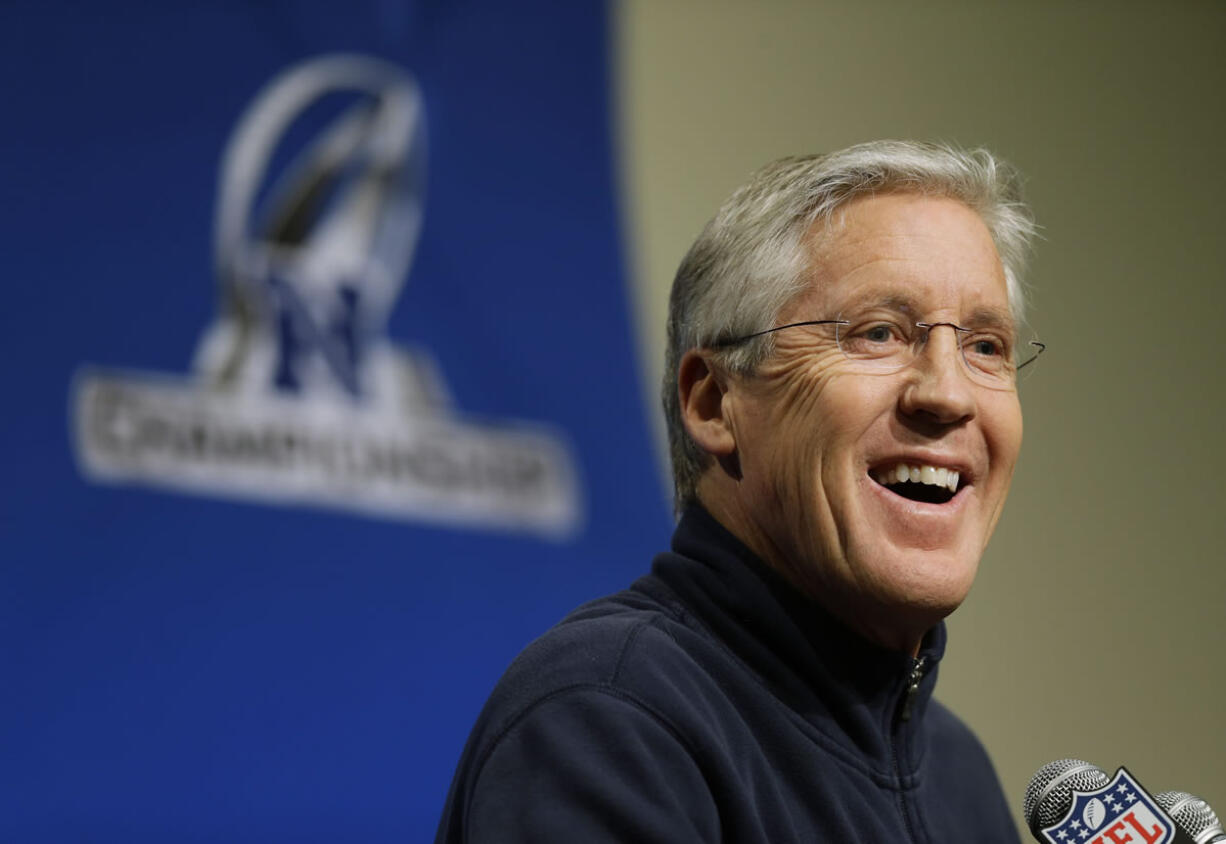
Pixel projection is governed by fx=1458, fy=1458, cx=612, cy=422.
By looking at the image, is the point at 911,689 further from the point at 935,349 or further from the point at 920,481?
the point at 935,349

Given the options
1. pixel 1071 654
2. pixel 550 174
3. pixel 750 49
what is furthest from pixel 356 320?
pixel 1071 654

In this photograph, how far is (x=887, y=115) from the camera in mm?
3955

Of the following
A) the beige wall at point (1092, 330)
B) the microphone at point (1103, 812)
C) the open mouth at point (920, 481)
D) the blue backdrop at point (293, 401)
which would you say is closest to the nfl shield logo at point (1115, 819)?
the microphone at point (1103, 812)

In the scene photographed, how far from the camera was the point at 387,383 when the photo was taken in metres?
2.93

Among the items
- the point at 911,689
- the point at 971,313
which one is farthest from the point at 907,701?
the point at 971,313

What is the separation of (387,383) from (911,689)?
175cm

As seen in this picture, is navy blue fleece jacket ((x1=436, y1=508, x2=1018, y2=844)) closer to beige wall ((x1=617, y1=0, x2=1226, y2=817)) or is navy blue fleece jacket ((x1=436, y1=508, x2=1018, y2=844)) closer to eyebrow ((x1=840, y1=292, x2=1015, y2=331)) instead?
eyebrow ((x1=840, y1=292, x2=1015, y2=331))

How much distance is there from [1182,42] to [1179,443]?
3.98ft

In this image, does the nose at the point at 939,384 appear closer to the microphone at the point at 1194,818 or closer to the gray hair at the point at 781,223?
the gray hair at the point at 781,223

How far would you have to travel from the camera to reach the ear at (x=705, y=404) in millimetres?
1424

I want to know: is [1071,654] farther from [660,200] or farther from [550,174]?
[550,174]

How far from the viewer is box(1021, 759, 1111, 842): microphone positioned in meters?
1.23

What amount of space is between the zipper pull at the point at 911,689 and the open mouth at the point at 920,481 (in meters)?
0.16

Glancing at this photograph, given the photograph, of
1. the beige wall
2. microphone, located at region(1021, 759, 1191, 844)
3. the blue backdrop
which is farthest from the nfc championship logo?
microphone, located at region(1021, 759, 1191, 844)
